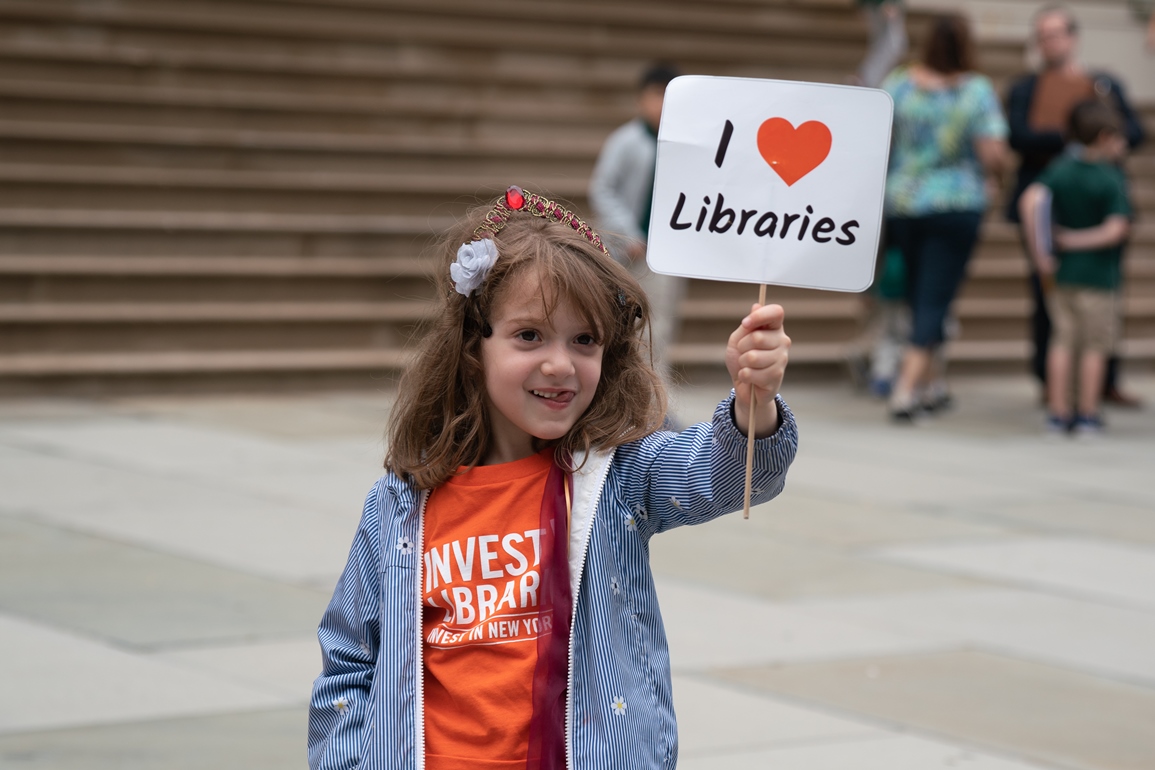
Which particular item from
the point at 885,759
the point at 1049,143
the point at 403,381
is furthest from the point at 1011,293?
the point at 403,381

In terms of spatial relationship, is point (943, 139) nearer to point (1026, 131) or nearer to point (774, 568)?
point (1026, 131)

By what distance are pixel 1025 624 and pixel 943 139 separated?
4745mm

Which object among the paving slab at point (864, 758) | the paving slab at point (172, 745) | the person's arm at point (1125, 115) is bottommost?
the paving slab at point (864, 758)

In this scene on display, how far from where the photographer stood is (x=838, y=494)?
805 cm

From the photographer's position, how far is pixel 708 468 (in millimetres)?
2518

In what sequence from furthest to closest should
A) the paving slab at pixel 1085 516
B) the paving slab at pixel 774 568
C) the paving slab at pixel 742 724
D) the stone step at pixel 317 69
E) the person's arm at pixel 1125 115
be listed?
the stone step at pixel 317 69 < the person's arm at pixel 1125 115 < the paving slab at pixel 1085 516 < the paving slab at pixel 774 568 < the paving slab at pixel 742 724

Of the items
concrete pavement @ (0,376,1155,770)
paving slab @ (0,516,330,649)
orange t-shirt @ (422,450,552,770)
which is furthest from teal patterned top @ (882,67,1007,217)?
orange t-shirt @ (422,450,552,770)

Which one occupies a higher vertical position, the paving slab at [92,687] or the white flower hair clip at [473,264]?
the white flower hair clip at [473,264]

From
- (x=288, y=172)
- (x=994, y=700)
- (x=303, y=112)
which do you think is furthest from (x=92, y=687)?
(x=303, y=112)

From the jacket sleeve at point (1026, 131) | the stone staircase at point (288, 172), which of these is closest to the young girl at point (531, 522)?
the stone staircase at point (288, 172)

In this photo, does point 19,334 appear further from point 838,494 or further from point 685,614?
point 685,614

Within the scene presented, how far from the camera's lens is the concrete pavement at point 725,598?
4.44 m

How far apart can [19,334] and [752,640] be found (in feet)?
20.1

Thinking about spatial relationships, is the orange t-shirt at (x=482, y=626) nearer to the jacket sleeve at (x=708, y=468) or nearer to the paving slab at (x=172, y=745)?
the jacket sleeve at (x=708, y=468)
